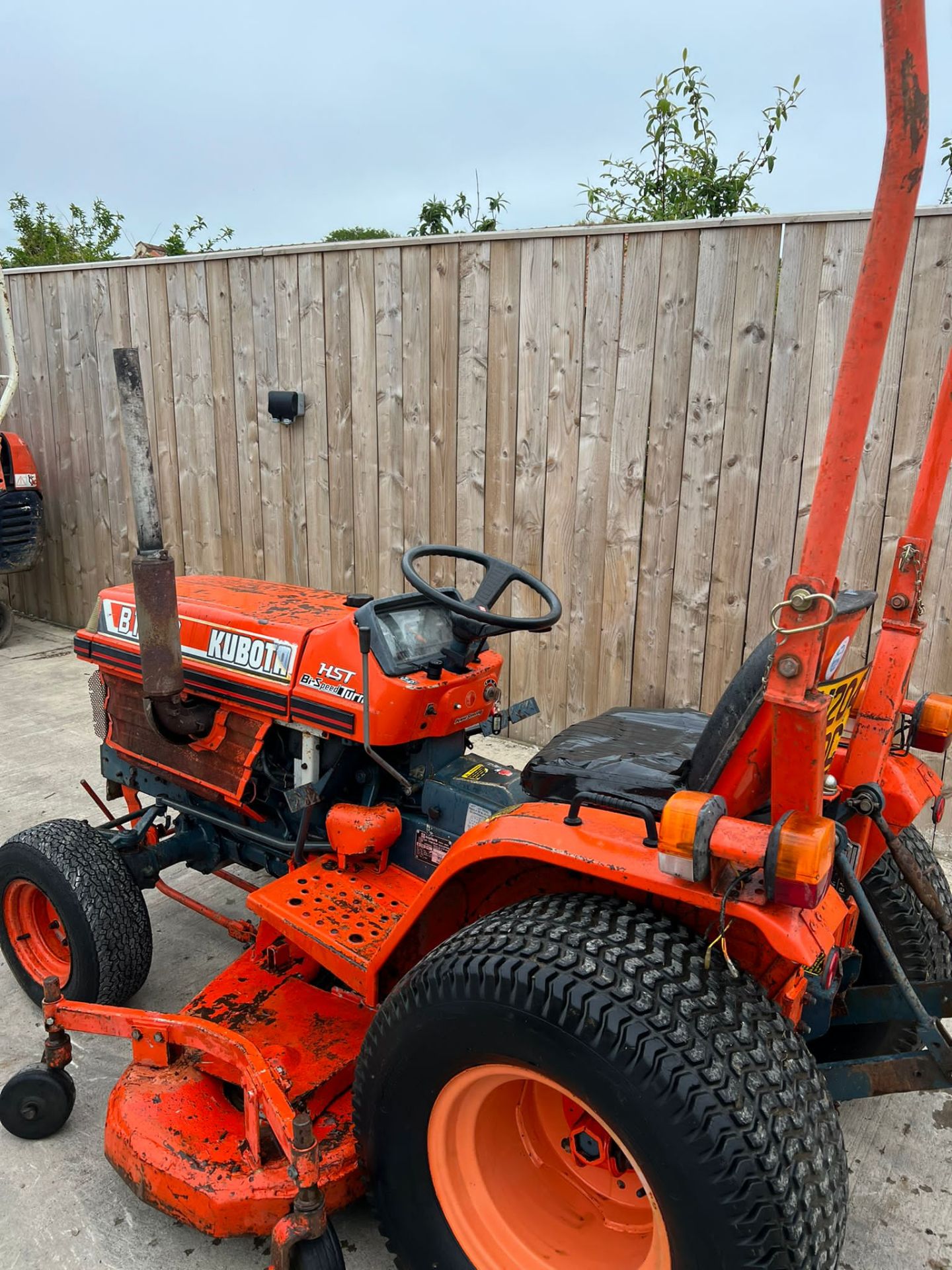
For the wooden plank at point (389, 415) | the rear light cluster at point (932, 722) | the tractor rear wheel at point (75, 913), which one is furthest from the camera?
the wooden plank at point (389, 415)

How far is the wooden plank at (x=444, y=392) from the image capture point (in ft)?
13.9

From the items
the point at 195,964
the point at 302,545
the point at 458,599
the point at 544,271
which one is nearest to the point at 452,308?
the point at 544,271

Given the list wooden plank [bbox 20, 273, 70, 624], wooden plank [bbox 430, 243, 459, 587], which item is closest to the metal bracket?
wooden plank [bbox 430, 243, 459, 587]

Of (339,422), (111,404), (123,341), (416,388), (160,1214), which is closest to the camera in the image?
(160,1214)

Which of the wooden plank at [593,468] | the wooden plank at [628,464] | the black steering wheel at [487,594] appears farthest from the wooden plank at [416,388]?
the black steering wheel at [487,594]

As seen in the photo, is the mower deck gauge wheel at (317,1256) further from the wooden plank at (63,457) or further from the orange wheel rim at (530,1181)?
the wooden plank at (63,457)

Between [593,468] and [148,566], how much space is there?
95.3 inches

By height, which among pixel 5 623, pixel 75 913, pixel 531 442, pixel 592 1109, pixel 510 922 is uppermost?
pixel 531 442

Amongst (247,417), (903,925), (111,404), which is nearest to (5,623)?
(111,404)

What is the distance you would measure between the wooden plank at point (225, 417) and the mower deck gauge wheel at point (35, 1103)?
12.0 feet

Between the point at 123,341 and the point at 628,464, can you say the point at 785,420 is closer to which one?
the point at 628,464

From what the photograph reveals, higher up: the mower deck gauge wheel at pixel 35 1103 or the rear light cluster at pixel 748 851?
the rear light cluster at pixel 748 851

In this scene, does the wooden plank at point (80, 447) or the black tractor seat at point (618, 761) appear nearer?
the black tractor seat at point (618, 761)

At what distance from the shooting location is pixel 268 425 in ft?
16.7
